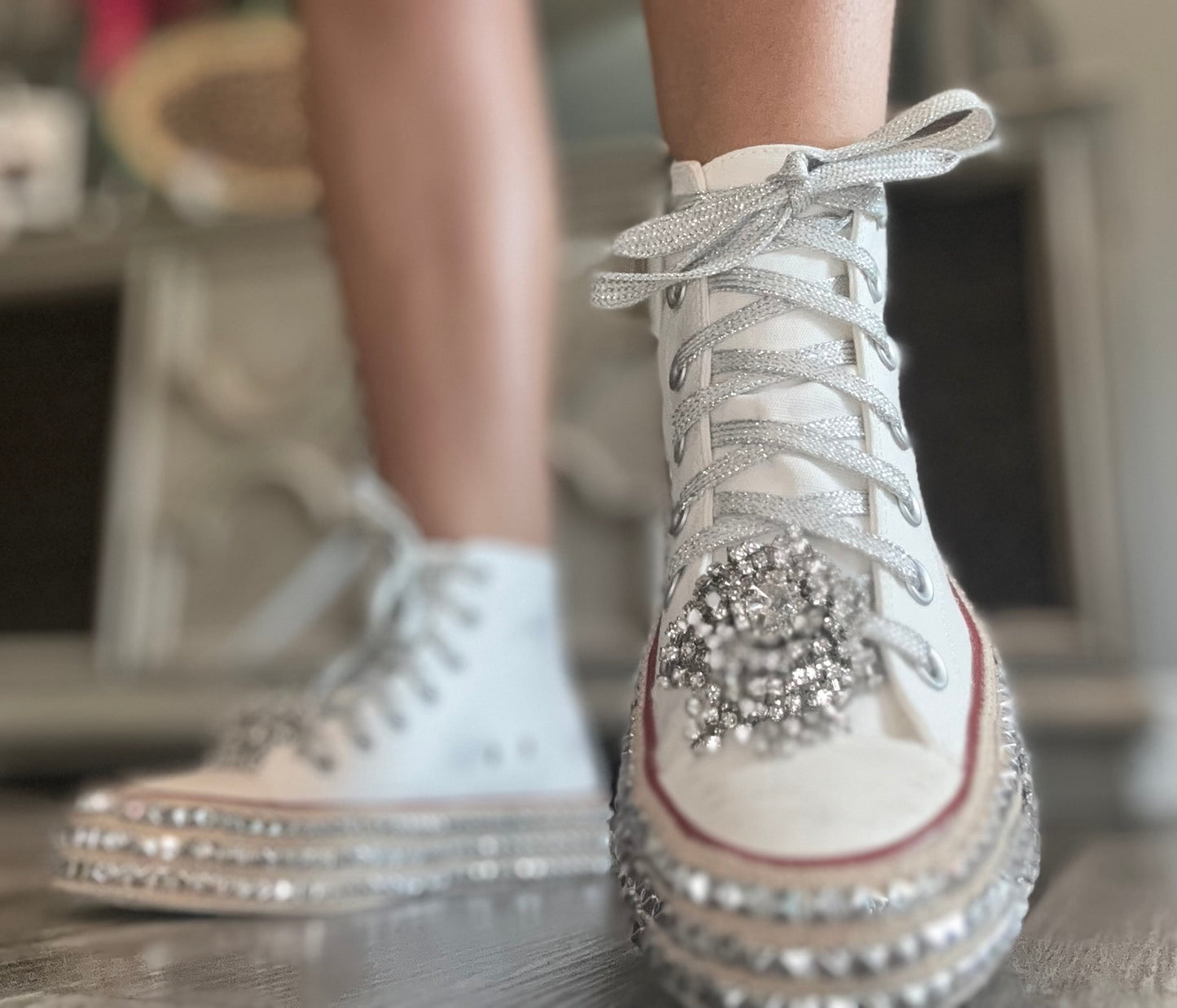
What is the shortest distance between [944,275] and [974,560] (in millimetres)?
304

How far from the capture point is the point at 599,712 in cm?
117

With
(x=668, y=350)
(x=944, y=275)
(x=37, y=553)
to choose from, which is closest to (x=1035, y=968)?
(x=668, y=350)

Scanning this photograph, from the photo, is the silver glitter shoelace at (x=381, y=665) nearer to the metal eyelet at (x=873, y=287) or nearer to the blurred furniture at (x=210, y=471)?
the metal eyelet at (x=873, y=287)

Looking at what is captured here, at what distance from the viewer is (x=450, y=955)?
0.40 m

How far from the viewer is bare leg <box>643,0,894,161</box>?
0.37 metres

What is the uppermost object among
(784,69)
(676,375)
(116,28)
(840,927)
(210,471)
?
(116,28)

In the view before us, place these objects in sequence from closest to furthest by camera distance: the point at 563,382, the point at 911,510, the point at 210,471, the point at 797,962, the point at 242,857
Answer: the point at 797,962, the point at 911,510, the point at 242,857, the point at 563,382, the point at 210,471

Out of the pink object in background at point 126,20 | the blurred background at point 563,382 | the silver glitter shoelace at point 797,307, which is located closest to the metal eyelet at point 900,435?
the silver glitter shoelace at point 797,307

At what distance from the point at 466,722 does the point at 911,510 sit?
0.31 m

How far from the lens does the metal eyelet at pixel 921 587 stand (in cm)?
36

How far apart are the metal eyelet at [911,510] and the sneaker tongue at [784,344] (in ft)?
0.05

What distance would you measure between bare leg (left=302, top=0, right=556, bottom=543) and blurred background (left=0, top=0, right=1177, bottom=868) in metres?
0.36

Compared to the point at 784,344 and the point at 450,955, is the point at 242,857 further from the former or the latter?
the point at 784,344

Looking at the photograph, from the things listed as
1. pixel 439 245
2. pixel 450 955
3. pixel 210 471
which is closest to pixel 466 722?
pixel 450 955
